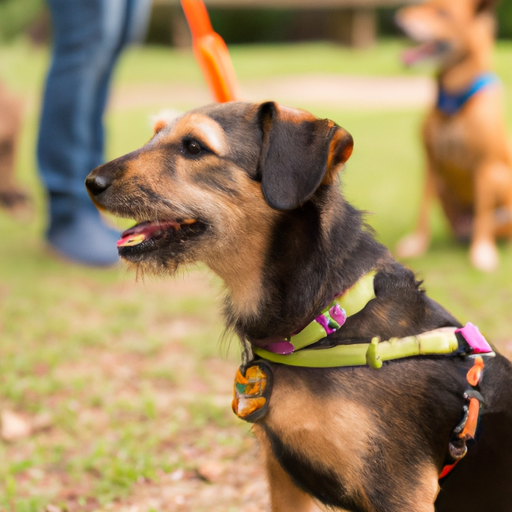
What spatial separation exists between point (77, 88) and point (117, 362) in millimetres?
2341

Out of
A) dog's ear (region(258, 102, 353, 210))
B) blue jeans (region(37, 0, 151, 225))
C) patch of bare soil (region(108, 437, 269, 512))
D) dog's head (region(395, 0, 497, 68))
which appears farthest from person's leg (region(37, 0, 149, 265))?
dog's ear (region(258, 102, 353, 210))

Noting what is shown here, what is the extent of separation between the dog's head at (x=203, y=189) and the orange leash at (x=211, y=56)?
1.49ft

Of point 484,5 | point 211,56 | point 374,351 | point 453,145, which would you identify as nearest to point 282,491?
point 374,351

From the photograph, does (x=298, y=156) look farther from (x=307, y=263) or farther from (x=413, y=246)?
(x=413, y=246)

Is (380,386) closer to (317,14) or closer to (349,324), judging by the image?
(349,324)

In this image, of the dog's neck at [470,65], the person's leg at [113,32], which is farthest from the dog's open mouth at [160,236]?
the dog's neck at [470,65]

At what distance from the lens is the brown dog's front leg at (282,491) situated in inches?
92.5

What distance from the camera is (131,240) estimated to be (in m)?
2.38

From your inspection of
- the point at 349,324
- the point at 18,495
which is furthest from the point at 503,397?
the point at 18,495

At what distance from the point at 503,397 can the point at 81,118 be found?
4.21 meters

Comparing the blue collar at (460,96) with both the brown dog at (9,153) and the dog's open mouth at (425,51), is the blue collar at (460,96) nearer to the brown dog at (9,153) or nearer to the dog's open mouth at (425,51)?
the dog's open mouth at (425,51)

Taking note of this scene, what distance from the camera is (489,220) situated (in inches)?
251

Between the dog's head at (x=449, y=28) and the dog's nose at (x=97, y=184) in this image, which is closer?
the dog's nose at (x=97, y=184)

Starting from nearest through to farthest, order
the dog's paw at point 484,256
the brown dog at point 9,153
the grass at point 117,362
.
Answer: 1. the grass at point 117,362
2. the dog's paw at point 484,256
3. the brown dog at point 9,153
